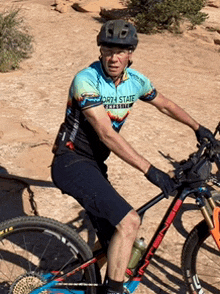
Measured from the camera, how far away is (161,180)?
346 centimetres

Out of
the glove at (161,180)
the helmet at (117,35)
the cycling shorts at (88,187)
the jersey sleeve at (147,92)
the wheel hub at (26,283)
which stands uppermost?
the helmet at (117,35)

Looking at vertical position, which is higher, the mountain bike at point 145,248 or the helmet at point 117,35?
the helmet at point 117,35

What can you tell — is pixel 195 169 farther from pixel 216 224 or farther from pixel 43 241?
pixel 43 241

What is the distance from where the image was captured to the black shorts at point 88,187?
3586 millimetres

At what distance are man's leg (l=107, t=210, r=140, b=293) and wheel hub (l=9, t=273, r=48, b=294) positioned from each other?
62 centimetres

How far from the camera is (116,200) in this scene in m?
3.62

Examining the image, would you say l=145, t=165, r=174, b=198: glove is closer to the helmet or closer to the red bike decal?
the red bike decal

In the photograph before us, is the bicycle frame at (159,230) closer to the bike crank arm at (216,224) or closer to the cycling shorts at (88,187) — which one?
the bike crank arm at (216,224)

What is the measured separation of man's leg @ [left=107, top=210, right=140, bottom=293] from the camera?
353cm

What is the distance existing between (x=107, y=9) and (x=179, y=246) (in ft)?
42.1

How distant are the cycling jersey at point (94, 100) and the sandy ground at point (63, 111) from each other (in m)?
1.45

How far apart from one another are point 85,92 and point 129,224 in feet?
3.12

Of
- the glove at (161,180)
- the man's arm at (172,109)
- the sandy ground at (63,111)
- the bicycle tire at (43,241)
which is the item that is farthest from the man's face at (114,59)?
the sandy ground at (63,111)

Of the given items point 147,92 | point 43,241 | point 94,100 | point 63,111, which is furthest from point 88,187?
point 63,111
